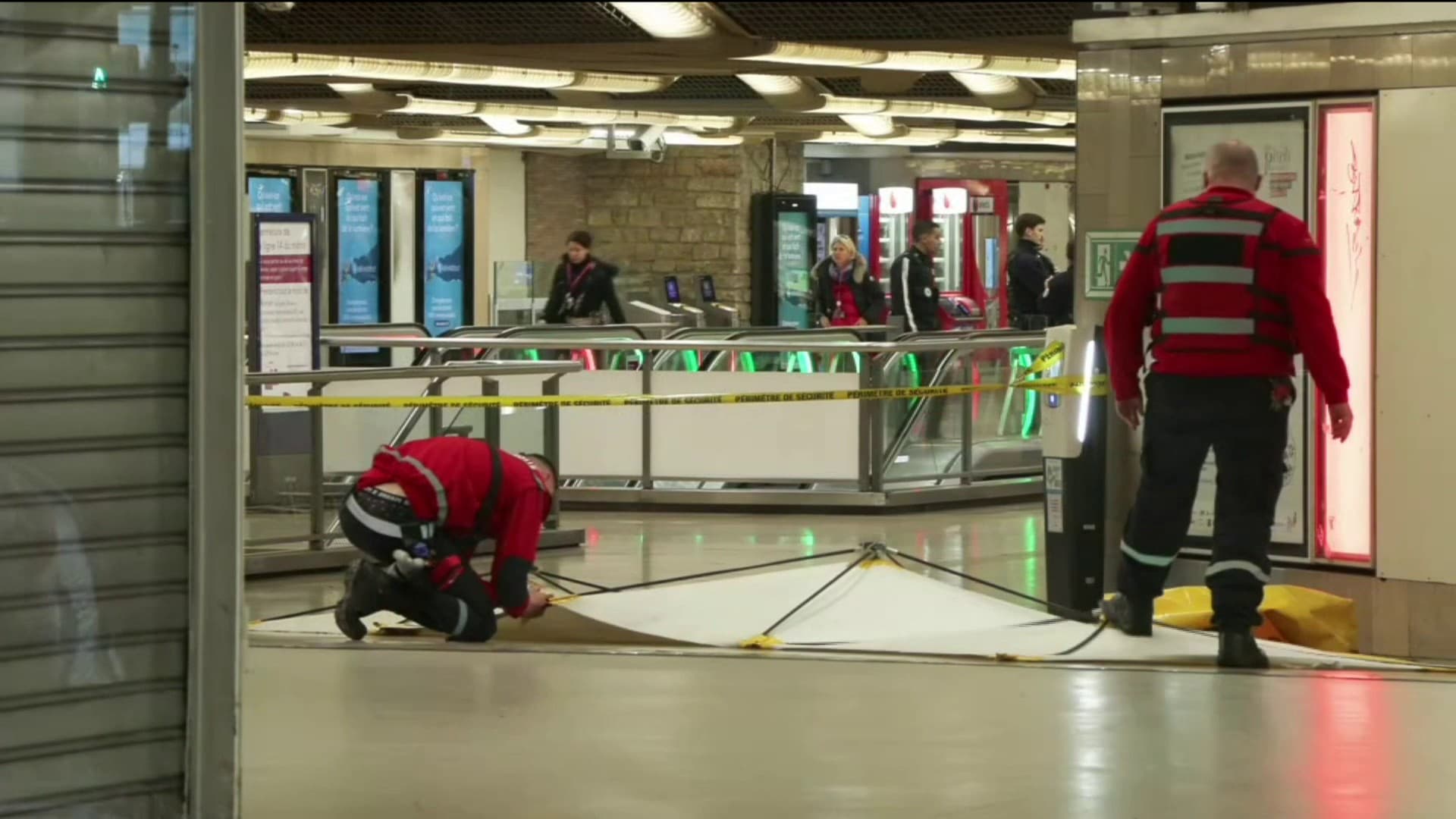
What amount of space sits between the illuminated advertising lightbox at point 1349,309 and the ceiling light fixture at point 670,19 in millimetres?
3164

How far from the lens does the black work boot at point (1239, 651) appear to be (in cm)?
636

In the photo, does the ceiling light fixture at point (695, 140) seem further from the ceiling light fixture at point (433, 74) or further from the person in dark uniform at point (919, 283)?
the ceiling light fixture at point (433, 74)

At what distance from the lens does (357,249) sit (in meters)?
23.0

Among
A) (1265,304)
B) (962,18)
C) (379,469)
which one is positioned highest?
(962,18)

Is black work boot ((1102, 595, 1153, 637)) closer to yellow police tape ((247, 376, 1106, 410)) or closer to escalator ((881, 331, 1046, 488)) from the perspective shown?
yellow police tape ((247, 376, 1106, 410))

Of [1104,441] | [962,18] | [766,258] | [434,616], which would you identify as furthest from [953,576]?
[766,258]

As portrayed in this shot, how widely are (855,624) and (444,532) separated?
147 centimetres

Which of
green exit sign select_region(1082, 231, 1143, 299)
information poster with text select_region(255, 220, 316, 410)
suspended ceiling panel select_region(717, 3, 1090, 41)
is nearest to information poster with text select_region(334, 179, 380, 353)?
information poster with text select_region(255, 220, 316, 410)

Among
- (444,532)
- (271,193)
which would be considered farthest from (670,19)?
(271,193)

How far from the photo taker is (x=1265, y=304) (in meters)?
6.30

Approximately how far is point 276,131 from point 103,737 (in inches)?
686

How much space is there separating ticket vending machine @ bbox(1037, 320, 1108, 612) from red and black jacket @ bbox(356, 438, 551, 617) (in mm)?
2012

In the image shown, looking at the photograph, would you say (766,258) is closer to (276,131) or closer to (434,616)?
(276,131)

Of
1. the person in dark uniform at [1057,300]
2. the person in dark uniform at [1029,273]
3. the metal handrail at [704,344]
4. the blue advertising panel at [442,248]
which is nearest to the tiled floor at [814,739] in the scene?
the metal handrail at [704,344]
